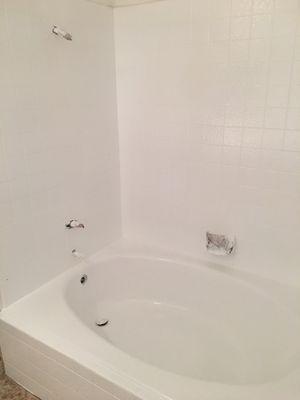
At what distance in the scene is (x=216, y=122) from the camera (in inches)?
64.6

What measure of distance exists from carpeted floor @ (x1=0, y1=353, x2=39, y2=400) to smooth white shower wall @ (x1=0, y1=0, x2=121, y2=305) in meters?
0.45

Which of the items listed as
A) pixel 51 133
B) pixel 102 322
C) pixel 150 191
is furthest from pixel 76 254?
pixel 51 133

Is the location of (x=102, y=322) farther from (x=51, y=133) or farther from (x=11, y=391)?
(x=51, y=133)

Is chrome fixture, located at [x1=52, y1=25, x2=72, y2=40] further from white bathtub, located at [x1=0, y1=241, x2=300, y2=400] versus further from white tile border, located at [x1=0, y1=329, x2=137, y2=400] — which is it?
white tile border, located at [x1=0, y1=329, x2=137, y2=400]

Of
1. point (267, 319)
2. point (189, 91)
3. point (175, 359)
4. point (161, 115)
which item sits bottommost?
point (175, 359)

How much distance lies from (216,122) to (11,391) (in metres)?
1.71

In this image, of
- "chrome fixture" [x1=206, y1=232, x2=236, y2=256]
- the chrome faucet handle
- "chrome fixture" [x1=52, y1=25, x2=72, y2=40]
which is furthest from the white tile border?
"chrome fixture" [x1=52, y1=25, x2=72, y2=40]

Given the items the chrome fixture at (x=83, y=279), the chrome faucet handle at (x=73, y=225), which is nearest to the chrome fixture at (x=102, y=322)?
the chrome fixture at (x=83, y=279)

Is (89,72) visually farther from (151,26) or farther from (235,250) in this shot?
(235,250)

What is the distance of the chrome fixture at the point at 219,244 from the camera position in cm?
172

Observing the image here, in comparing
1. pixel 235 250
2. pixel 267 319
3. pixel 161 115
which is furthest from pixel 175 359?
pixel 161 115

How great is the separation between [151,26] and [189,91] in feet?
1.38

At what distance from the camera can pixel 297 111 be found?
1418 mm

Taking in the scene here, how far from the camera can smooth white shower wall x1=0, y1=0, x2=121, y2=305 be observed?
53.7 inches
